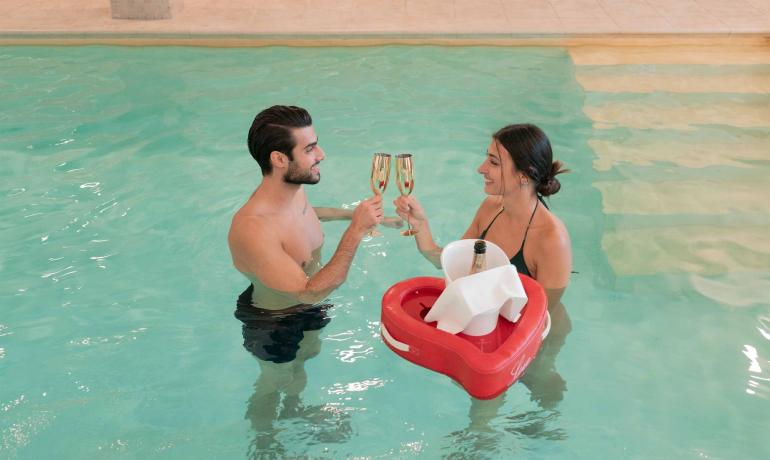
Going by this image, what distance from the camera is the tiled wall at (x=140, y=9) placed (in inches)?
351

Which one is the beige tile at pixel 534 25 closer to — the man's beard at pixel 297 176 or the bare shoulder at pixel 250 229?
the man's beard at pixel 297 176

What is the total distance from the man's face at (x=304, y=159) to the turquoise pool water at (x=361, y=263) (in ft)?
3.49

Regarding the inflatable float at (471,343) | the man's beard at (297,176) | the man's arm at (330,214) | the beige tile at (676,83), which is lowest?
the man's arm at (330,214)

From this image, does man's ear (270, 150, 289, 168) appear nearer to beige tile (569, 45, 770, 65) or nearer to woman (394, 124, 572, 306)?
woman (394, 124, 572, 306)

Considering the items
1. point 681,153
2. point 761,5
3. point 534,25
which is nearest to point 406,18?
point 534,25

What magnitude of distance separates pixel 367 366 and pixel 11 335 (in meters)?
2.01

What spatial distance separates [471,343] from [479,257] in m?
0.28

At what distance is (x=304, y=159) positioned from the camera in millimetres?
3197

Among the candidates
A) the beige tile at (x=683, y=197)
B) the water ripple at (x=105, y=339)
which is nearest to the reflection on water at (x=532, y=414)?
the water ripple at (x=105, y=339)

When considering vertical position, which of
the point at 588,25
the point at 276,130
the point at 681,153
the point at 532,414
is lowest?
the point at 532,414

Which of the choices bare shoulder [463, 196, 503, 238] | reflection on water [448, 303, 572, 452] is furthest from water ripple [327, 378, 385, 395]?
bare shoulder [463, 196, 503, 238]

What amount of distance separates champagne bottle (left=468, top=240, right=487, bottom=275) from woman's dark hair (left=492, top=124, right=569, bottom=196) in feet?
1.94

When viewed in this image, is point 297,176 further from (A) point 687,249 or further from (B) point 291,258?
(A) point 687,249

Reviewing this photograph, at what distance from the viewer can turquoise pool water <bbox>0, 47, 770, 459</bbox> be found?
355cm
